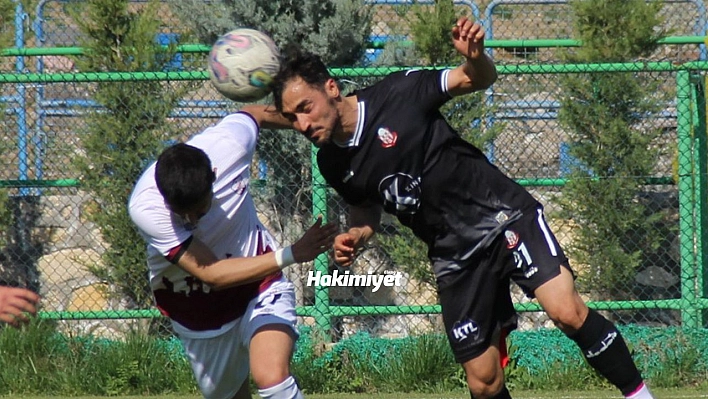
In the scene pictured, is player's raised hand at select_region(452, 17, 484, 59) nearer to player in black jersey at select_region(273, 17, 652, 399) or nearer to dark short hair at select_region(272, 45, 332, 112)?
player in black jersey at select_region(273, 17, 652, 399)

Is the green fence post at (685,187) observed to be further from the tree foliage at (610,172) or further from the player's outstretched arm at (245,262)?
the player's outstretched arm at (245,262)

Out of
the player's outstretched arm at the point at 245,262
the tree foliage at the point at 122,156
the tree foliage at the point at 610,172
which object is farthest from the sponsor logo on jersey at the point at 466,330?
the tree foliage at the point at 122,156

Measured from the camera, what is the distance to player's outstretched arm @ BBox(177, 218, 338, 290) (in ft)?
15.0

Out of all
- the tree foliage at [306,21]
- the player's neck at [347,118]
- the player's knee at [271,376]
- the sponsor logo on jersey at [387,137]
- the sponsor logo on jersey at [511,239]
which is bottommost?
the player's knee at [271,376]

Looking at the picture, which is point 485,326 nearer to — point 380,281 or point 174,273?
point 174,273

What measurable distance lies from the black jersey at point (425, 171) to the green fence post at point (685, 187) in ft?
11.9

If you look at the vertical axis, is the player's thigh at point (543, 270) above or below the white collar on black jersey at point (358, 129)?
below

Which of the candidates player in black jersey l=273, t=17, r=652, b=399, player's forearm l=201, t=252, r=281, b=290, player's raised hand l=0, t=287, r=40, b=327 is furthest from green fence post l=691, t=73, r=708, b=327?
player's raised hand l=0, t=287, r=40, b=327

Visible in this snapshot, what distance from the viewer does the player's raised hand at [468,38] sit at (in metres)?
4.34

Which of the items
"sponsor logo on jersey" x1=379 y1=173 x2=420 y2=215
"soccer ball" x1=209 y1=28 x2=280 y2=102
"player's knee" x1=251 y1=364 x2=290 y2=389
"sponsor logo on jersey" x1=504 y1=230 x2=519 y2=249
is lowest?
"player's knee" x1=251 y1=364 x2=290 y2=389

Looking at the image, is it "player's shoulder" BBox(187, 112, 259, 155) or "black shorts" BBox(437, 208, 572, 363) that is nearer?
"black shorts" BBox(437, 208, 572, 363)

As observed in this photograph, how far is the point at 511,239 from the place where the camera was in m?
4.73

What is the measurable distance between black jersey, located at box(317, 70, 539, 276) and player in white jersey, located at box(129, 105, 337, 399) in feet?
1.13

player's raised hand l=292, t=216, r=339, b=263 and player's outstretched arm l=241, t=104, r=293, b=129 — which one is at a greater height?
player's outstretched arm l=241, t=104, r=293, b=129
